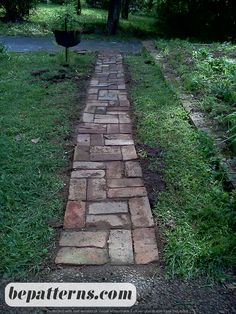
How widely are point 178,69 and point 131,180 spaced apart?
3.28 metres

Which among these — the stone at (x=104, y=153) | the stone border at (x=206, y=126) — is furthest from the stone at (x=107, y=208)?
the stone border at (x=206, y=126)

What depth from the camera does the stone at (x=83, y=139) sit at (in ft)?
11.0

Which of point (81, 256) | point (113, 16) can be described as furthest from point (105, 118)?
point (113, 16)

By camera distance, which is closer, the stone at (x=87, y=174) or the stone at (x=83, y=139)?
the stone at (x=87, y=174)

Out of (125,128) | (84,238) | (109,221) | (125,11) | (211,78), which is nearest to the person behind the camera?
(84,238)

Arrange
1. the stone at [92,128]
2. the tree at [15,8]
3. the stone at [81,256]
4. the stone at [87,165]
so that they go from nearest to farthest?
1. the stone at [81,256]
2. the stone at [87,165]
3. the stone at [92,128]
4. the tree at [15,8]

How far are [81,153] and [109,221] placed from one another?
3.31 ft

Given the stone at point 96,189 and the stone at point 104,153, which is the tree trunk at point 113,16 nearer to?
the stone at point 104,153

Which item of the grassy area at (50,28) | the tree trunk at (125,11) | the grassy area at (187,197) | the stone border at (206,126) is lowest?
the grassy area at (50,28)

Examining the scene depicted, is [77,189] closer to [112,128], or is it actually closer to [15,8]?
[112,128]

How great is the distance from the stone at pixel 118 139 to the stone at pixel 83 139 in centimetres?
18

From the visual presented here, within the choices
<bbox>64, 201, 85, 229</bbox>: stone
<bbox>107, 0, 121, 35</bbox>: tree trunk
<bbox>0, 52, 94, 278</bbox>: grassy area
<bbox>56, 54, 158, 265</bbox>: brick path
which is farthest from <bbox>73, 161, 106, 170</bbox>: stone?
<bbox>107, 0, 121, 35</bbox>: tree trunk

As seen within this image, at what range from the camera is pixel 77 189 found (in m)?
2.63

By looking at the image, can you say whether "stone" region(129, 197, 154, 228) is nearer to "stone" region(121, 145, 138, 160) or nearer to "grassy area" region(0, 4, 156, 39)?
"stone" region(121, 145, 138, 160)
